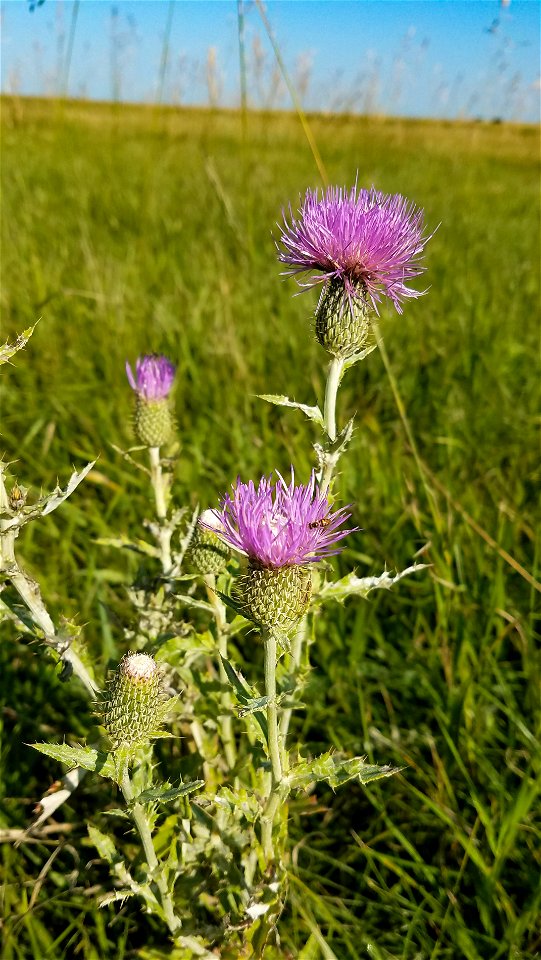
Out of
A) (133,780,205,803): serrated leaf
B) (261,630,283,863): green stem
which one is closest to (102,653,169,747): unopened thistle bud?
(133,780,205,803): serrated leaf

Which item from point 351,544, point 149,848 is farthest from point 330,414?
point 351,544

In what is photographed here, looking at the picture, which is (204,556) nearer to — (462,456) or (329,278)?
(329,278)

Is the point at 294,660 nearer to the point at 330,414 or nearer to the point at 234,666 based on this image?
the point at 234,666

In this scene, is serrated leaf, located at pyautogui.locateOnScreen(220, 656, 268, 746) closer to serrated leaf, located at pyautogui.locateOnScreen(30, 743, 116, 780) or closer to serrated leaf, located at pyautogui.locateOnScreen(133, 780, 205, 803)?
serrated leaf, located at pyautogui.locateOnScreen(133, 780, 205, 803)

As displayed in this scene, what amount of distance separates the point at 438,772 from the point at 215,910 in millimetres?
→ 712

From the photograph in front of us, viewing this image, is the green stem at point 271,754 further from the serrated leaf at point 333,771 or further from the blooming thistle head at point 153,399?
the blooming thistle head at point 153,399

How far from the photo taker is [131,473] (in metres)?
3.15

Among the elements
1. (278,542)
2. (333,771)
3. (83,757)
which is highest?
(278,542)

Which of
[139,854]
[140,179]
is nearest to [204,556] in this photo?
[139,854]

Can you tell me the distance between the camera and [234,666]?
1.70 m

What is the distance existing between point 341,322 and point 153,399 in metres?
0.77

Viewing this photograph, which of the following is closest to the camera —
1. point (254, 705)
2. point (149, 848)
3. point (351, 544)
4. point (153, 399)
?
point (254, 705)

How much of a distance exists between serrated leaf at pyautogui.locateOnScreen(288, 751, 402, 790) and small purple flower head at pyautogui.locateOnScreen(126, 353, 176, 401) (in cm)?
120

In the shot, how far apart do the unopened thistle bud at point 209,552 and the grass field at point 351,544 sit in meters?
0.38
